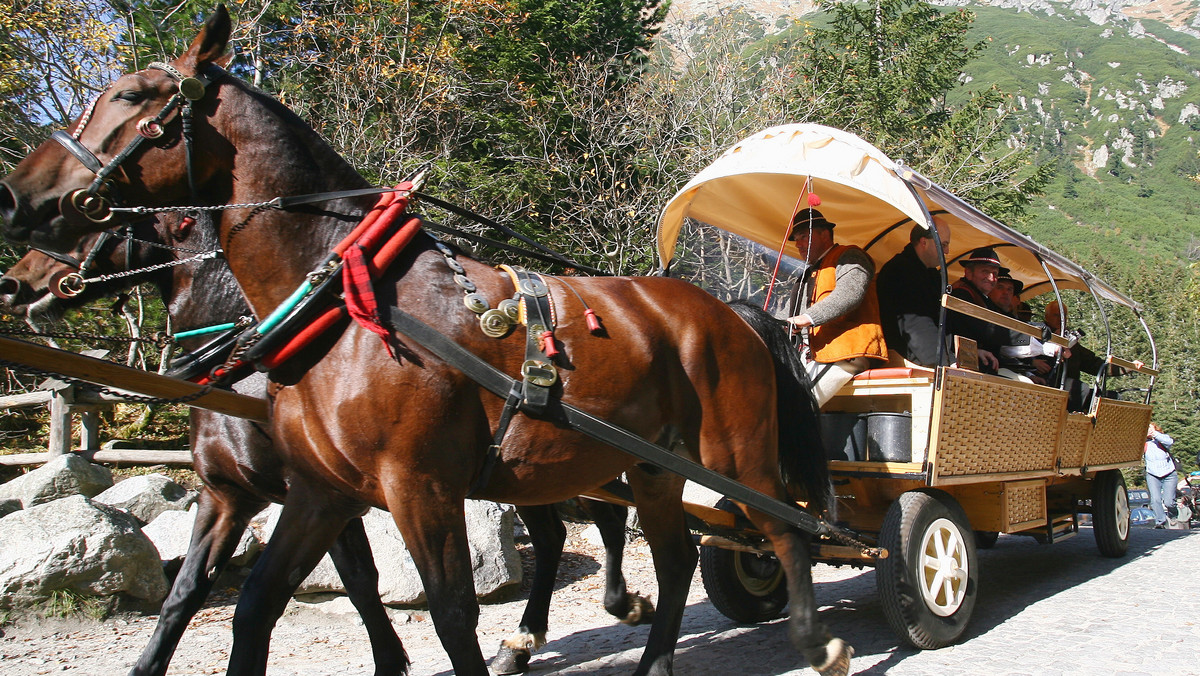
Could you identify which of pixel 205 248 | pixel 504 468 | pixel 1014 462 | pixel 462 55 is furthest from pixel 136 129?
pixel 462 55

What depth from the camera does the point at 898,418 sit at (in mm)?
4520

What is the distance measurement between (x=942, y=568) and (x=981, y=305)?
2.17 m

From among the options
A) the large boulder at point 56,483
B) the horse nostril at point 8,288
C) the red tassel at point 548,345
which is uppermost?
the horse nostril at point 8,288

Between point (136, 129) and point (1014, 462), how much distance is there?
15.9ft

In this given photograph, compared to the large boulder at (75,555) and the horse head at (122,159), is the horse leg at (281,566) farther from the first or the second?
the large boulder at (75,555)

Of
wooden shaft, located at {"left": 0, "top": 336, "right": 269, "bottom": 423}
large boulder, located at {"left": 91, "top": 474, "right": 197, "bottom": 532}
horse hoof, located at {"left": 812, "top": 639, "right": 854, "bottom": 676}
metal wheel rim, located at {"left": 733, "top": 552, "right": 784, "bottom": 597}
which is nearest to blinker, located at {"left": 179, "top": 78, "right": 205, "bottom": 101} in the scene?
wooden shaft, located at {"left": 0, "top": 336, "right": 269, "bottom": 423}

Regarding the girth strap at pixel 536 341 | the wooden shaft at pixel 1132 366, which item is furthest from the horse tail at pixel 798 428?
the wooden shaft at pixel 1132 366

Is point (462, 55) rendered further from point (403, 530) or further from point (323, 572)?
point (403, 530)

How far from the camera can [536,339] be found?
3008 millimetres

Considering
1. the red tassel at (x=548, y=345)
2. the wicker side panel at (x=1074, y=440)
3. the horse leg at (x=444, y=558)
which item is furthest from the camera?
the wicker side panel at (x=1074, y=440)

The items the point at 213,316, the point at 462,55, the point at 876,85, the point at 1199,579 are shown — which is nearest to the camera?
the point at 213,316

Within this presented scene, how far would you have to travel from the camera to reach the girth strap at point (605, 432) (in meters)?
2.78

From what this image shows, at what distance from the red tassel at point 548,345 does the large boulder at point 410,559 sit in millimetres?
3035

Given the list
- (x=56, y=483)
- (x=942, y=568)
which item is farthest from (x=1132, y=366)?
(x=56, y=483)
